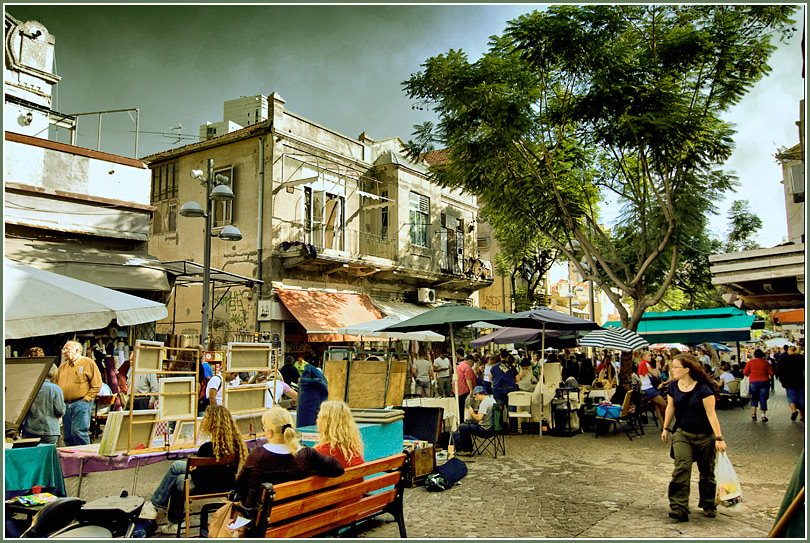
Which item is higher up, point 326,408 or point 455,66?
point 455,66

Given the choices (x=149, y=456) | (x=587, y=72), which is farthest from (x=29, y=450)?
(x=587, y=72)

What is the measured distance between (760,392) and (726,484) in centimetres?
1008

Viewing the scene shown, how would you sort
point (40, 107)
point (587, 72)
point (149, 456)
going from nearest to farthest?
1. point (149, 456)
2. point (587, 72)
3. point (40, 107)

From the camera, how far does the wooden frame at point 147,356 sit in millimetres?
6500

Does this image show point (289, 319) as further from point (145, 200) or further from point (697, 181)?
point (697, 181)

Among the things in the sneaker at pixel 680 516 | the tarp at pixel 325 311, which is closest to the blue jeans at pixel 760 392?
the sneaker at pixel 680 516

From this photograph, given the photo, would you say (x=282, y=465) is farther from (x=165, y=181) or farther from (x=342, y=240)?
(x=165, y=181)

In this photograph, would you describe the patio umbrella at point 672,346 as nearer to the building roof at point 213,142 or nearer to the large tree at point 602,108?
the large tree at point 602,108

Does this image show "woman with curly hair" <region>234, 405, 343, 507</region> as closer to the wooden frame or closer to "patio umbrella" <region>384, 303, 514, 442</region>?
the wooden frame

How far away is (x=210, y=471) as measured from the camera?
18.0 ft

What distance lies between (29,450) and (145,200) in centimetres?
1116

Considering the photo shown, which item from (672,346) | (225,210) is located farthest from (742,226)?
(225,210)

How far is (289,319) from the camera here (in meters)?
18.4

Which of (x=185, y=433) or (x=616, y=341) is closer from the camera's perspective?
(x=185, y=433)
